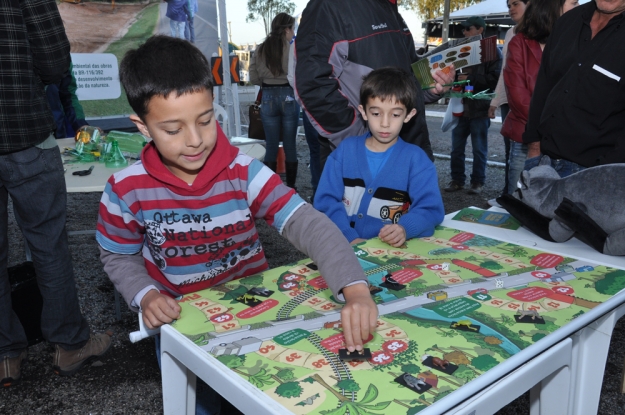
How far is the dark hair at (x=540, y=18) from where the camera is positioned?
2.72 m

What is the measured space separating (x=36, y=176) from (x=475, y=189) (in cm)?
419

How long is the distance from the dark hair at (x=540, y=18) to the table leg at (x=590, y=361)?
205cm

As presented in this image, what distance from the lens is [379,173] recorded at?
Answer: 5.92ft

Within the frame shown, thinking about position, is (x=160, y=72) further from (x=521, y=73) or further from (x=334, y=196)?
(x=521, y=73)

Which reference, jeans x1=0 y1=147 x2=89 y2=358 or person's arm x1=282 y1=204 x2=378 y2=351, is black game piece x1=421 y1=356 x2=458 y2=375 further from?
jeans x1=0 y1=147 x2=89 y2=358

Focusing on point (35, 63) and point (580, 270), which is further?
point (35, 63)

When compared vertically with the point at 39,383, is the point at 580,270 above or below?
above

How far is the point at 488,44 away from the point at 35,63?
5.32 feet

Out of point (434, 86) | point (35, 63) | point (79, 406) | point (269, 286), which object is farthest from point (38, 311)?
point (434, 86)

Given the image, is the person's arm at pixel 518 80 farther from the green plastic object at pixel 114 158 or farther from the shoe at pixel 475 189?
the green plastic object at pixel 114 158

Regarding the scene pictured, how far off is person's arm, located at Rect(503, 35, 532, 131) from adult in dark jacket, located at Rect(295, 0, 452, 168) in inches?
51.0

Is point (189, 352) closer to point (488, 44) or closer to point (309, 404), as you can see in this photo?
point (309, 404)

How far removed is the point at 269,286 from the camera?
1.11 metres

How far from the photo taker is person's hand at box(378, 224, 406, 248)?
137cm
